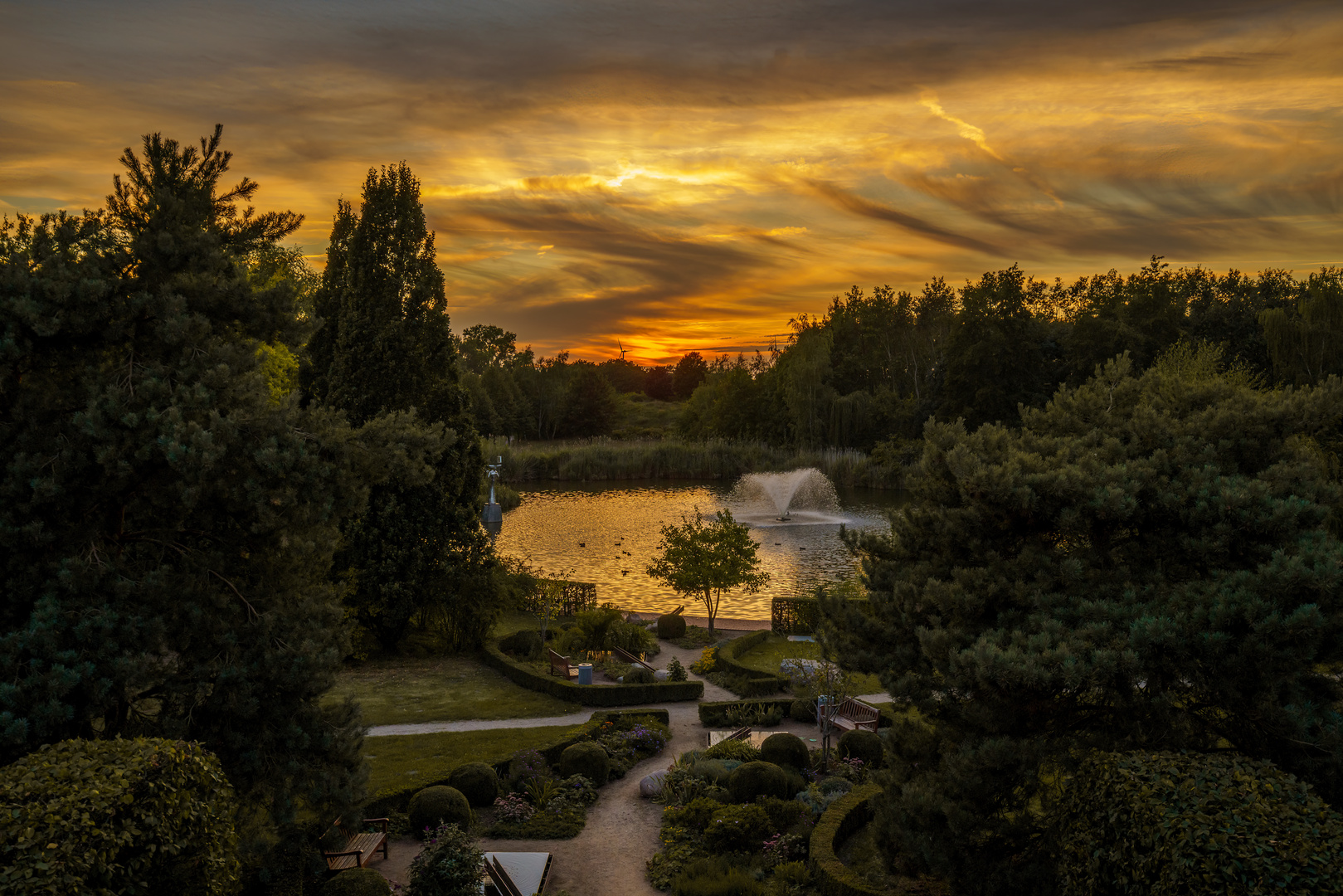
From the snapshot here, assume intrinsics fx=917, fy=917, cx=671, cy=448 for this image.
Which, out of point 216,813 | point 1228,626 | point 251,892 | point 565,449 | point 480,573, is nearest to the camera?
point 216,813

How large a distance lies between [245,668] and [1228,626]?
30.3 ft

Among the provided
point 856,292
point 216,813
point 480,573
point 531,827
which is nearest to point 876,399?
point 856,292

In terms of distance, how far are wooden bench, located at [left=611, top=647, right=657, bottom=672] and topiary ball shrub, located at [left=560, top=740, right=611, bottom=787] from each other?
606 centimetres

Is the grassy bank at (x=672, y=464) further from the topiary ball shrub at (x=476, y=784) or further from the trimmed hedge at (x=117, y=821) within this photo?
the trimmed hedge at (x=117, y=821)

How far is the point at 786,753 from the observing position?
14.6m

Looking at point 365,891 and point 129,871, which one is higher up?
point 129,871

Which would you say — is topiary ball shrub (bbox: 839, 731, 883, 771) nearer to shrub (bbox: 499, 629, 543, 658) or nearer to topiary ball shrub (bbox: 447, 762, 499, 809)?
topiary ball shrub (bbox: 447, 762, 499, 809)

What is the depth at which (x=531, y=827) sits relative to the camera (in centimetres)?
1302

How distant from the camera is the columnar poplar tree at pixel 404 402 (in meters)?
22.2

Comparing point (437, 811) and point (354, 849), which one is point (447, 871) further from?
point (437, 811)

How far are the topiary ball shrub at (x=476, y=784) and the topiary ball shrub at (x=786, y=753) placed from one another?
14.0 ft

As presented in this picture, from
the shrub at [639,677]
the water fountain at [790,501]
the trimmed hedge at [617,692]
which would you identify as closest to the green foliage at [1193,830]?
the trimmed hedge at [617,692]

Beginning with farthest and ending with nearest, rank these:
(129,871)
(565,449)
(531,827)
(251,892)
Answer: (565,449)
(531,827)
(251,892)
(129,871)

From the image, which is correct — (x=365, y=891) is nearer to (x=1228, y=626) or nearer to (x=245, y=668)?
(x=245, y=668)
